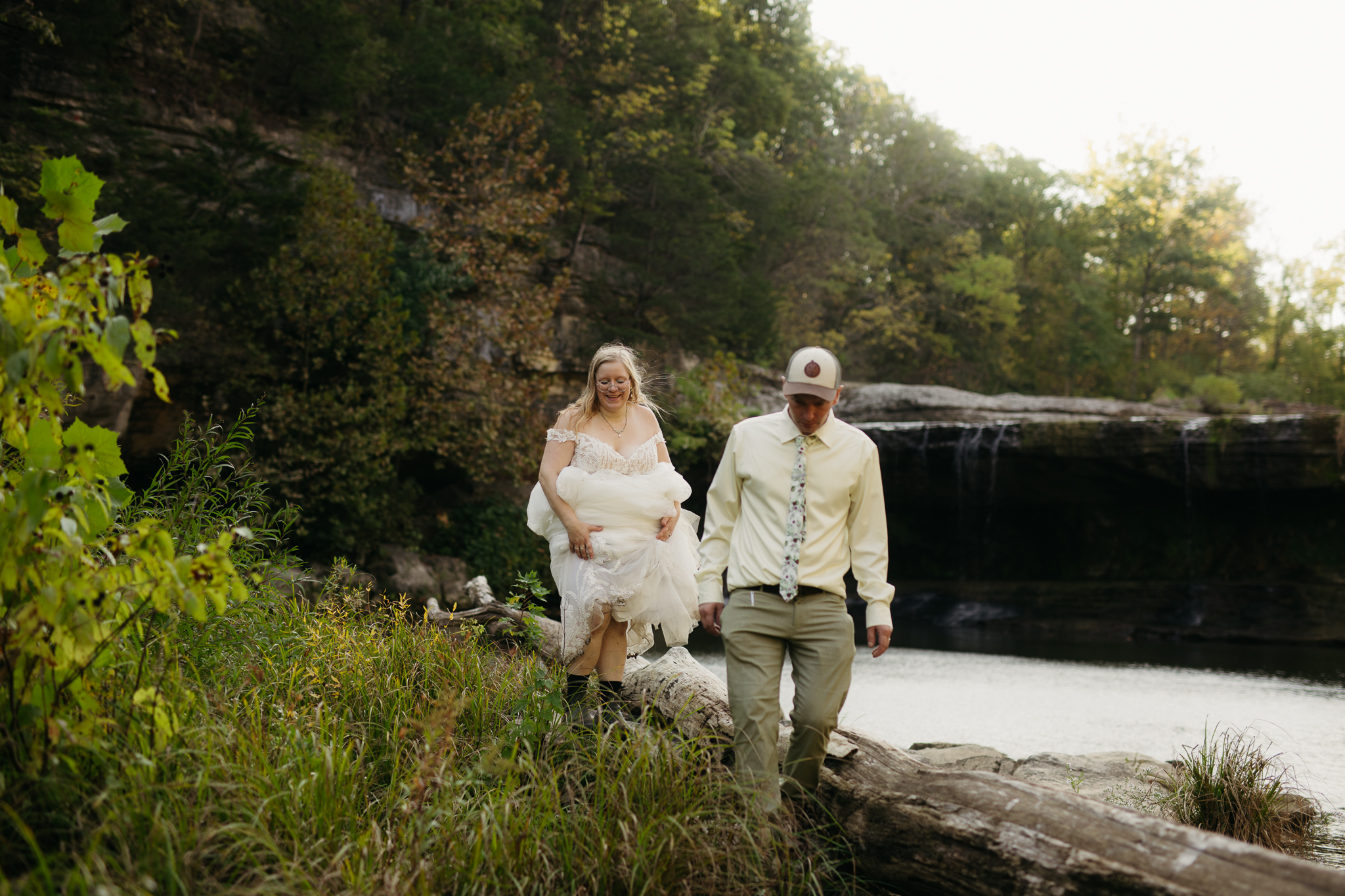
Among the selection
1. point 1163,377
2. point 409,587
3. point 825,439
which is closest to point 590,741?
point 825,439

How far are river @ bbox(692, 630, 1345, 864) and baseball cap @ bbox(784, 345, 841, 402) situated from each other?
3236mm

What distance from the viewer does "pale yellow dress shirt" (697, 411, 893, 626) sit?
130 inches

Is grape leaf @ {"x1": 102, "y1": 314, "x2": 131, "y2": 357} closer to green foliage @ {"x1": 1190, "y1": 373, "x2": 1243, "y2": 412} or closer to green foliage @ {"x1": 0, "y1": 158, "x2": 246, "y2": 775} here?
green foliage @ {"x1": 0, "y1": 158, "x2": 246, "y2": 775}

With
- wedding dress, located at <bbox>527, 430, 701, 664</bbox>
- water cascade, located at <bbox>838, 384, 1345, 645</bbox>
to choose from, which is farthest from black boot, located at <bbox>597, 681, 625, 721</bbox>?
water cascade, located at <bbox>838, 384, 1345, 645</bbox>

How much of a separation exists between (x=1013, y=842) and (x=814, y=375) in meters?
1.67

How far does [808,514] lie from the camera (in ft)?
11.0

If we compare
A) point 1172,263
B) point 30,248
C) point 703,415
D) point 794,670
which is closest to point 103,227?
point 30,248

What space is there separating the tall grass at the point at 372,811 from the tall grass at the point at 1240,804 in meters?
2.00

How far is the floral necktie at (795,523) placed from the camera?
3260 millimetres

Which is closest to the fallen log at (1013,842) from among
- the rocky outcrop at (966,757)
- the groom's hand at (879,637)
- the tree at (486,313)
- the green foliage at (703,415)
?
the groom's hand at (879,637)

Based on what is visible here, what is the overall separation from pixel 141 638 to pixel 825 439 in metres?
2.62

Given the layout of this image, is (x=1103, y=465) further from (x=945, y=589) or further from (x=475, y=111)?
(x=475, y=111)

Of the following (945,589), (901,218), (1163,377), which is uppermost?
(901,218)

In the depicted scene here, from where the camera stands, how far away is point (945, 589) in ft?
56.8
